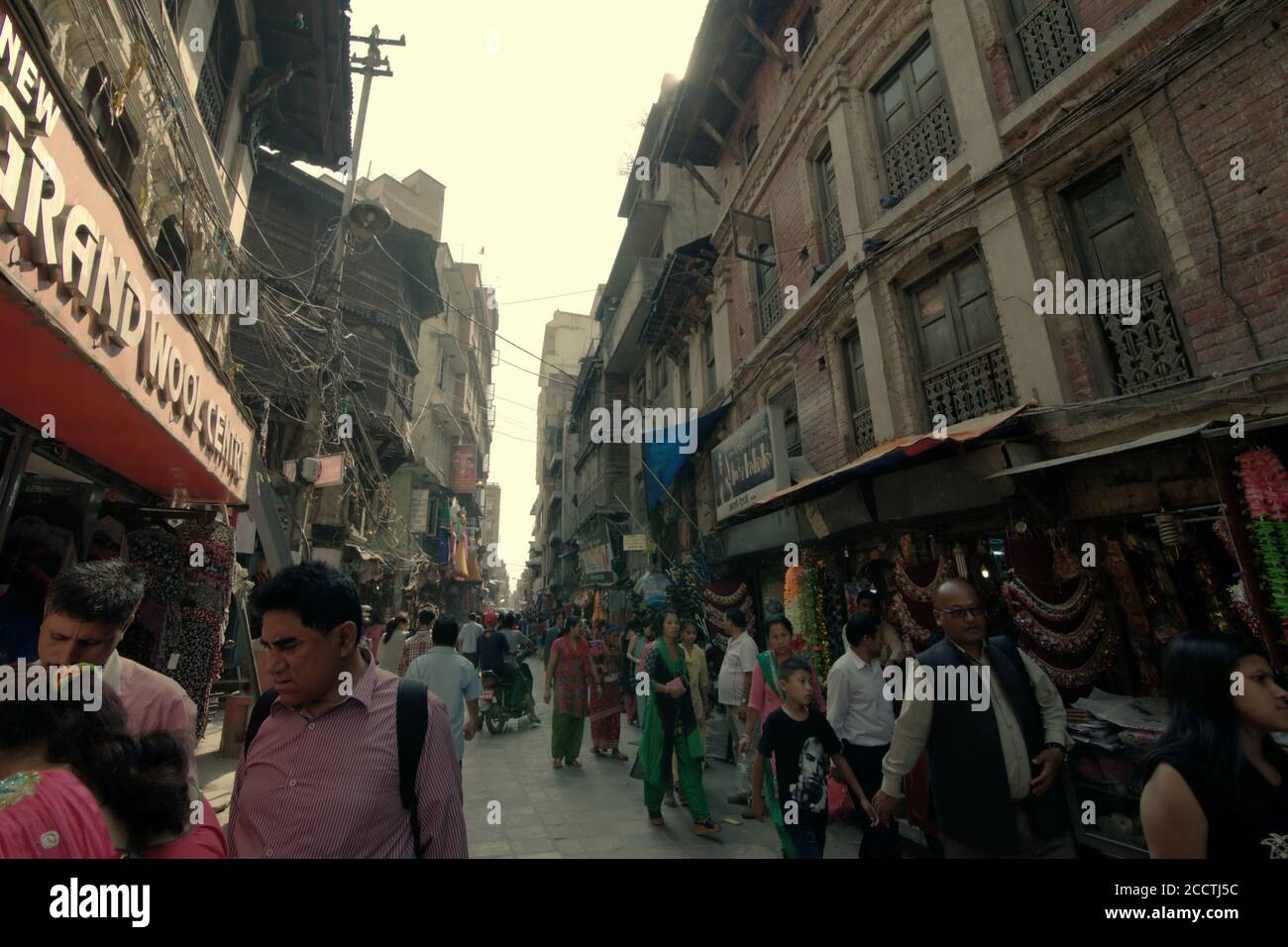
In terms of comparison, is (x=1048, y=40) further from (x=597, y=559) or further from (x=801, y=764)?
(x=597, y=559)

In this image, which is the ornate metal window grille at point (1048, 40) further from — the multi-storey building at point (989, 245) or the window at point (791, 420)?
the window at point (791, 420)

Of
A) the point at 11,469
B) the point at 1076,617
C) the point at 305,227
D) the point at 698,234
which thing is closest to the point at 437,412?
the point at 305,227

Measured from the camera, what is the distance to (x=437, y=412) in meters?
27.0

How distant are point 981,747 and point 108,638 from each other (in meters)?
4.21

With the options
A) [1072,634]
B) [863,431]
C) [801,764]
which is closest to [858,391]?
[863,431]

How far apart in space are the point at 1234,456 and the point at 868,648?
2777mm

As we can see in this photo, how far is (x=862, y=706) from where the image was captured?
4.20m

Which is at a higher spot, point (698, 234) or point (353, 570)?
point (698, 234)

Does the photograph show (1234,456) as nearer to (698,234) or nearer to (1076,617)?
(1076,617)

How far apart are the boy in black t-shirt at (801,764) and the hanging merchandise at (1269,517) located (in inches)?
115

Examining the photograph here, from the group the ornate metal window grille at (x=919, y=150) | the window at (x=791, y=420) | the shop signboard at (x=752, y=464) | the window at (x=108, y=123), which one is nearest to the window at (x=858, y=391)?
the shop signboard at (x=752, y=464)

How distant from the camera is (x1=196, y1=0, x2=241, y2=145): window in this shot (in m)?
7.52
